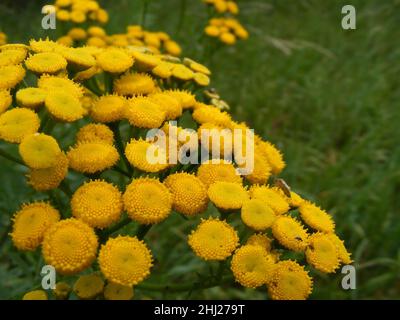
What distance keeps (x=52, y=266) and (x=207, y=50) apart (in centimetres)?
306

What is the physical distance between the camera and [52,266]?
7.06ft

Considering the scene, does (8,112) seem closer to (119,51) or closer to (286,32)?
(119,51)

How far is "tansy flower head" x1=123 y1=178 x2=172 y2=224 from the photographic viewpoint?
2281 millimetres

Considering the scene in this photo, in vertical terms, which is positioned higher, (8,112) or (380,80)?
(380,80)

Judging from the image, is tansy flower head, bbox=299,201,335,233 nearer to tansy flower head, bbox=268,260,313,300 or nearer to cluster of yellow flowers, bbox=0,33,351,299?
cluster of yellow flowers, bbox=0,33,351,299

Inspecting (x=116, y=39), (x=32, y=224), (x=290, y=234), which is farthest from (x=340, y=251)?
(x=116, y=39)

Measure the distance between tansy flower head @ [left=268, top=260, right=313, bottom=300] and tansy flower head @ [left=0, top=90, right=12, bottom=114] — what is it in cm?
145

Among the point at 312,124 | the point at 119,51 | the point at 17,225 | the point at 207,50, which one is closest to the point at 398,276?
the point at 312,124

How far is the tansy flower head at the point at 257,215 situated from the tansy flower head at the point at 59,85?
98 cm

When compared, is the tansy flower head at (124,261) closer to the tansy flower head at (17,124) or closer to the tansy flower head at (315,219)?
the tansy flower head at (17,124)

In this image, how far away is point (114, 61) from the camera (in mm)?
2844

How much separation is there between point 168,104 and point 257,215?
775 mm

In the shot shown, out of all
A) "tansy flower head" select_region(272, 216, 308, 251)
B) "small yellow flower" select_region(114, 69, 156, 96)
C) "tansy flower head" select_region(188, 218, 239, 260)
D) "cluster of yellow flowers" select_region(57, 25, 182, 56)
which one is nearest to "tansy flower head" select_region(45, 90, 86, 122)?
"small yellow flower" select_region(114, 69, 156, 96)

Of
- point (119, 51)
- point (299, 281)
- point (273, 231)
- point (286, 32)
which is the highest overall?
point (286, 32)
